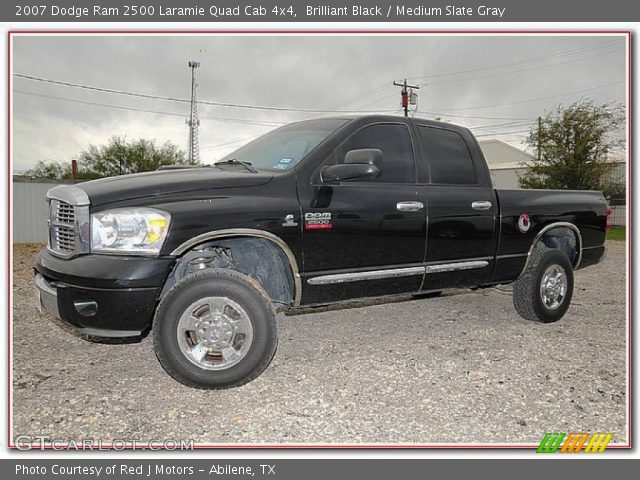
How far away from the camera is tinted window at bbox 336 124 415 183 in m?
4.54

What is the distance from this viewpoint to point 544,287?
5.68 meters

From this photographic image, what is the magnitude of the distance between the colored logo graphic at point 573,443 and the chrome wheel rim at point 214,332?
77.8 inches

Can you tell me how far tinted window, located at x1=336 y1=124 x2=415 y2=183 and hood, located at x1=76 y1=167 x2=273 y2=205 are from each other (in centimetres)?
Result: 98

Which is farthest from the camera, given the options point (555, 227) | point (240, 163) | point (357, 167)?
point (555, 227)

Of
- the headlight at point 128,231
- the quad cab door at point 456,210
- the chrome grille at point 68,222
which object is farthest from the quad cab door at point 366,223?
the chrome grille at point 68,222

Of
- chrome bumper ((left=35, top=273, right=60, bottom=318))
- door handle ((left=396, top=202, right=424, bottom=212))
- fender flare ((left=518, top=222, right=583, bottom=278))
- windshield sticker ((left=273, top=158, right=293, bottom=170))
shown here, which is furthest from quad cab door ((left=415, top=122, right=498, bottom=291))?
chrome bumper ((left=35, top=273, right=60, bottom=318))

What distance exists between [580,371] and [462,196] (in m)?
1.82

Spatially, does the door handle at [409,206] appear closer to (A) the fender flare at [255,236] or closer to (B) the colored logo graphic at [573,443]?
(A) the fender flare at [255,236]

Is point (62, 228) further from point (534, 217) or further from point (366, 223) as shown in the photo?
point (534, 217)

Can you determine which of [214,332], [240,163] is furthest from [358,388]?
[240,163]

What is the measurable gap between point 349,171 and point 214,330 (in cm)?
154

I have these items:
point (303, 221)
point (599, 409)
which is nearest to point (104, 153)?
point (303, 221)

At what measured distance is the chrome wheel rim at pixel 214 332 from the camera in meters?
3.59

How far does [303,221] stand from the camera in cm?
402
